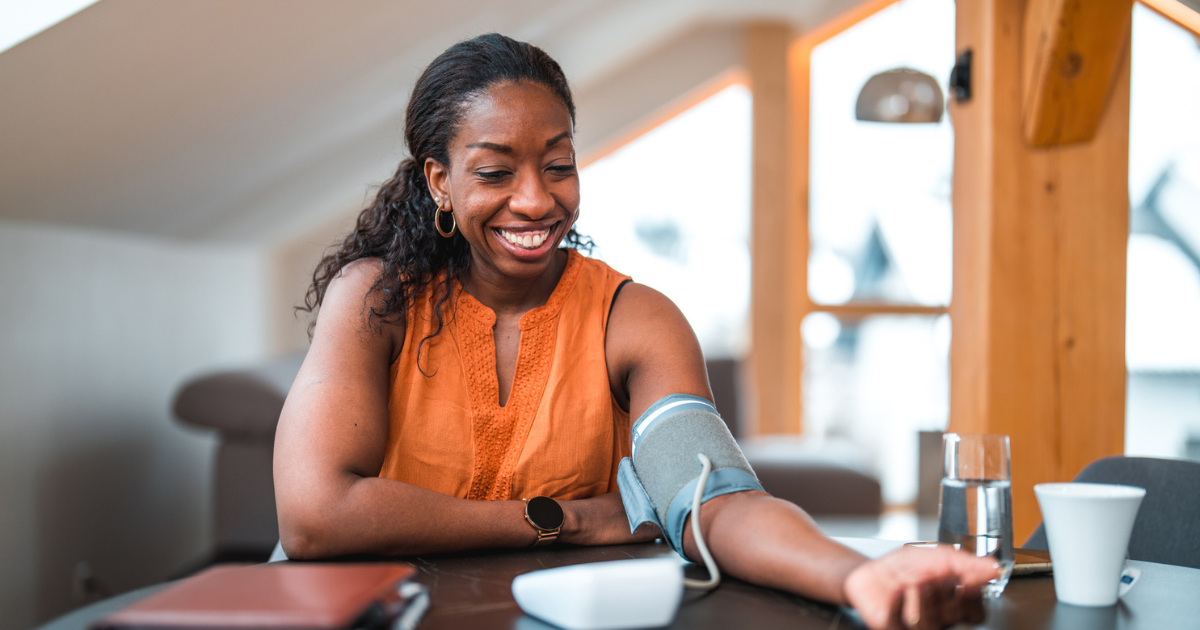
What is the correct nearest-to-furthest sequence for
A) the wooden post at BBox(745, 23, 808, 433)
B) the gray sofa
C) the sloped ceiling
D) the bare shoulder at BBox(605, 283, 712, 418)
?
the bare shoulder at BBox(605, 283, 712, 418) < the sloped ceiling < the gray sofa < the wooden post at BBox(745, 23, 808, 433)

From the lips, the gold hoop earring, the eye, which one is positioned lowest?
the lips

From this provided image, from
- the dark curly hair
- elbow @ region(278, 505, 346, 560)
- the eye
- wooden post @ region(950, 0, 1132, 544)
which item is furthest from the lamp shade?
elbow @ region(278, 505, 346, 560)

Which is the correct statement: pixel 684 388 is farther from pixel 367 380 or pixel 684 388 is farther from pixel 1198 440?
pixel 1198 440

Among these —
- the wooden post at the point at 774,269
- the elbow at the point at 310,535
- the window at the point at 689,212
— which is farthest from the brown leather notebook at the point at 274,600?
the window at the point at 689,212

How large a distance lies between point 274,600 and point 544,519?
1.75 ft

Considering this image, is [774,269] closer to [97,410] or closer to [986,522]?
[97,410]

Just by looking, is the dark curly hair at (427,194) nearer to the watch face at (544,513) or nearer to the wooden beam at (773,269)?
the watch face at (544,513)

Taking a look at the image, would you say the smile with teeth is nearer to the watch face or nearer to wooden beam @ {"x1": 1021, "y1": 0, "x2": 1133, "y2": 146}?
the watch face

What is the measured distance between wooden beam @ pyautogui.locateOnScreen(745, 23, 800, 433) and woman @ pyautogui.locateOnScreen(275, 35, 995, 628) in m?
3.58

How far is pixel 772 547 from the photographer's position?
0.97 metres

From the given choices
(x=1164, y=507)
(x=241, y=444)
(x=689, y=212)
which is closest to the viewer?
(x=1164, y=507)

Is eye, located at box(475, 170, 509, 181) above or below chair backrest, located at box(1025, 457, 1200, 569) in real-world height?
above

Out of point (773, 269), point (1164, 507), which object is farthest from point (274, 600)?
point (773, 269)

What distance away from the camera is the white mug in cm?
88
